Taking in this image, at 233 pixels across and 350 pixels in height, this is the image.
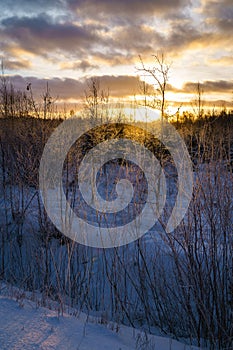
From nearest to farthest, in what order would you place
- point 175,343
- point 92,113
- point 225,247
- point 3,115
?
point 175,343, point 225,247, point 3,115, point 92,113

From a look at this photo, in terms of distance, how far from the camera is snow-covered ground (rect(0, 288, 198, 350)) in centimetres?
238

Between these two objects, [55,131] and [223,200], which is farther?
[55,131]

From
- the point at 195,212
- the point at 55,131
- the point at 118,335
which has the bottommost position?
the point at 118,335

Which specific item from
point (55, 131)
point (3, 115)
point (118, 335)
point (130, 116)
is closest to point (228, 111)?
point (130, 116)

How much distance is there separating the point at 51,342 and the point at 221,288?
7.42 feet

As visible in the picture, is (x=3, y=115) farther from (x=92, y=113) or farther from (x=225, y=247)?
(x=225, y=247)

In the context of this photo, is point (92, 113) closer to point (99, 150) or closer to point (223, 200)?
point (99, 150)

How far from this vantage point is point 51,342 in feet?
7.99

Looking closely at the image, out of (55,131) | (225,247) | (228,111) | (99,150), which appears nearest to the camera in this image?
(225,247)

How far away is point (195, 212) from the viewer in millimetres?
3826

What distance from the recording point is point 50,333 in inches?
101

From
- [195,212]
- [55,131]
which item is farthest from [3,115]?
[195,212]

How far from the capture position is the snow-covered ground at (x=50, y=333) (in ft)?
7.80

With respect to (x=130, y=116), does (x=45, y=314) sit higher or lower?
lower
